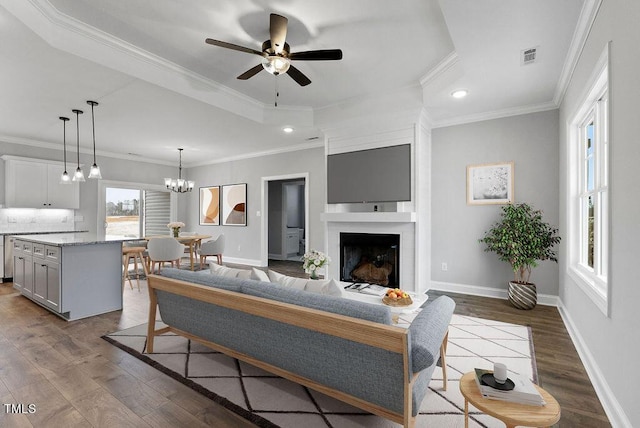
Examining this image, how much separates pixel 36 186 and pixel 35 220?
68 centimetres

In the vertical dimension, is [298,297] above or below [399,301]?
above

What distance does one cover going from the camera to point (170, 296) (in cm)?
254

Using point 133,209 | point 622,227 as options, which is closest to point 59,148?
point 133,209

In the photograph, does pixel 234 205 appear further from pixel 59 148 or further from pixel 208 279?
pixel 208 279

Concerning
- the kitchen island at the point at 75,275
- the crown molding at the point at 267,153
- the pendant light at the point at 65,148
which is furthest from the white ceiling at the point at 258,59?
the kitchen island at the point at 75,275

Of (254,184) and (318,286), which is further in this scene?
(254,184)

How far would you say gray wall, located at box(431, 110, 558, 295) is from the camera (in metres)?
4.04

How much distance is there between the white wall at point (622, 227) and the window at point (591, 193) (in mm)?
148

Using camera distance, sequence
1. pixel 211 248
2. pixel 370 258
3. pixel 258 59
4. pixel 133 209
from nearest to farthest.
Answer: pixel 258 59
pixel 370 258
pixel 211 248
pixel 133 209

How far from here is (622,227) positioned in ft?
5.55

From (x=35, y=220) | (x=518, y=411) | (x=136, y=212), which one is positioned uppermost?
(x=136, y=212)

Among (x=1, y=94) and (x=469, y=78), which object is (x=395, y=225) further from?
(x=1, y=94)

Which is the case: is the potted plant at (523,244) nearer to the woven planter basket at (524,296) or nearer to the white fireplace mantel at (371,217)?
the woven planter basket at (524,296)

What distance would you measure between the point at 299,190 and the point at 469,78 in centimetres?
685
